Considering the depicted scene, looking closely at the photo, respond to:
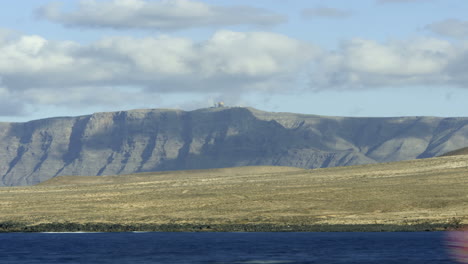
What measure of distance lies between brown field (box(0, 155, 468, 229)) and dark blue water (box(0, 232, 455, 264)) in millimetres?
14379

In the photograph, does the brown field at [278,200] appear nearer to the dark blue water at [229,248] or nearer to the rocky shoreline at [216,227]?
the rocky shoreline at [216,227]

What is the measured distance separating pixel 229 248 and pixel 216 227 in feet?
98.0

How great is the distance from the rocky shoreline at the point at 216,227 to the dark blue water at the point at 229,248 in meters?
5.46

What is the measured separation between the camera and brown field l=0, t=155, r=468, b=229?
125875mm

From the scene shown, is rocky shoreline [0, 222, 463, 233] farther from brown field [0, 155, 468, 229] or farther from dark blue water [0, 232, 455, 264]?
dark blue water [0, 232, 455, 264]

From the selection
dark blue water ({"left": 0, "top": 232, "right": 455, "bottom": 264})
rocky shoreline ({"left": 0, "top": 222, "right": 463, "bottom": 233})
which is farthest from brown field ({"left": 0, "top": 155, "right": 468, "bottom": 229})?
dark blue water ({"left": 0, "top": 232, "right": 455, "bottom": 264})

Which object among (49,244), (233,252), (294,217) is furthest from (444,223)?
(49,244)

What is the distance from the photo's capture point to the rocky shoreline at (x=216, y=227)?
11326 centimetres

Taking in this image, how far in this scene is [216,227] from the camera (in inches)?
4811

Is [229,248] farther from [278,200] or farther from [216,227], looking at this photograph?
[278,200]

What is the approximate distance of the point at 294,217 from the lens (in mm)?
125375

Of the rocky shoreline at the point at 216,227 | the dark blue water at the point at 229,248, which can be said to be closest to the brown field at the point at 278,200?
the rocky shoreline at the point at 216,227

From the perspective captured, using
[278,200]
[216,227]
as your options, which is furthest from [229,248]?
[278,200]

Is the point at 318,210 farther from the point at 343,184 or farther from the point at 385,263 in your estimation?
the point at 385,263
